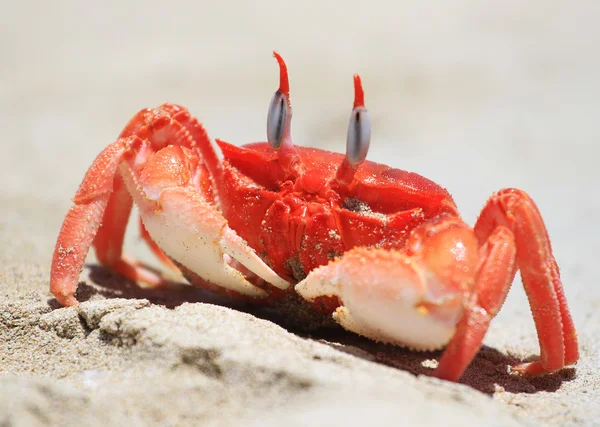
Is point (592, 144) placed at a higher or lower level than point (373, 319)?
higher

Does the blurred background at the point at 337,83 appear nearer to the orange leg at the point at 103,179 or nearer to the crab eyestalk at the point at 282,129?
the orange leg at the point at 103,179

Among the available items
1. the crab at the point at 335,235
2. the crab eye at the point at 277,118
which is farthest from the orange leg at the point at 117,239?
the crab eye at the point at 277,118

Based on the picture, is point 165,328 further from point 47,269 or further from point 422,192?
point 47,269

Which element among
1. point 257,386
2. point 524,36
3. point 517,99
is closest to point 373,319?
point 257,386

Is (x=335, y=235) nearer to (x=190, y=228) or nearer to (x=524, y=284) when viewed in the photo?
(x=190, y=228)

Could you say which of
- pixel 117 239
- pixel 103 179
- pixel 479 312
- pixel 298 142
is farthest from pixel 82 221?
pixel 298 142

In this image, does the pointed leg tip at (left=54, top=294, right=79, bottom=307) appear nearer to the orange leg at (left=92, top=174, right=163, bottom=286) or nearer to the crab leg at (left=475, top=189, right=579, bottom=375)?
the orange leg at (left=92, top=174, right=163, bottom=286)

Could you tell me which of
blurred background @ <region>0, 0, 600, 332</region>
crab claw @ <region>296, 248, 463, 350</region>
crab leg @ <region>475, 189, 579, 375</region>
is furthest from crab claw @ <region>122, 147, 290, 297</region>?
blurred background @ <region>0, 0, 600, 332</region>
